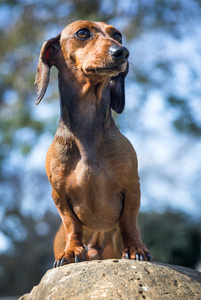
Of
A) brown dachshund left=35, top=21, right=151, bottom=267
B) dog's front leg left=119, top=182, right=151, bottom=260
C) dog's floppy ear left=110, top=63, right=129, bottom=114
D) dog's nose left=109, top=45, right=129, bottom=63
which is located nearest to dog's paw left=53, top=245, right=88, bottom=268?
brown dachshund left=35, top=21, right=151, bottom=267

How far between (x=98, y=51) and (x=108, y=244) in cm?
197

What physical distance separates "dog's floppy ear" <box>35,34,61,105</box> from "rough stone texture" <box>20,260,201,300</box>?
151 cm

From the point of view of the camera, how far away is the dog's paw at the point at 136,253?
314 cm

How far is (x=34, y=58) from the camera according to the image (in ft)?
35.7

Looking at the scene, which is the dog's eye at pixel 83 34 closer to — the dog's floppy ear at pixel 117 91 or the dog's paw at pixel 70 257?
the dog's floppy ear at pixel 117 91

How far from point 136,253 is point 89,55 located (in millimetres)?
1600

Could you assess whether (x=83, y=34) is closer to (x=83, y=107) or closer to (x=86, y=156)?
(x=83, y=107)

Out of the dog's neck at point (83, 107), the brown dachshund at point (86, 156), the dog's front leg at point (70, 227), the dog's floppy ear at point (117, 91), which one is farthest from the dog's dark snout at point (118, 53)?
the dog's front leg at point (70, 227)

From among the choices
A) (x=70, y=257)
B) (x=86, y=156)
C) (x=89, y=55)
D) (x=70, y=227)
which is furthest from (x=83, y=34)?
(x=70, y=257)

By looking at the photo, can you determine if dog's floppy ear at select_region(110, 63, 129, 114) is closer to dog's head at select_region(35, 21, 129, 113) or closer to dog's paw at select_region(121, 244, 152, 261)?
dog's head at select_region(35, 21, 129, 113)

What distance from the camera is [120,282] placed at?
112 inches

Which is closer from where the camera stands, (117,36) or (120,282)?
(120,282)

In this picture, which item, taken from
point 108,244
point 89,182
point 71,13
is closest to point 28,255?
point 71,13

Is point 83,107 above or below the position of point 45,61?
below
